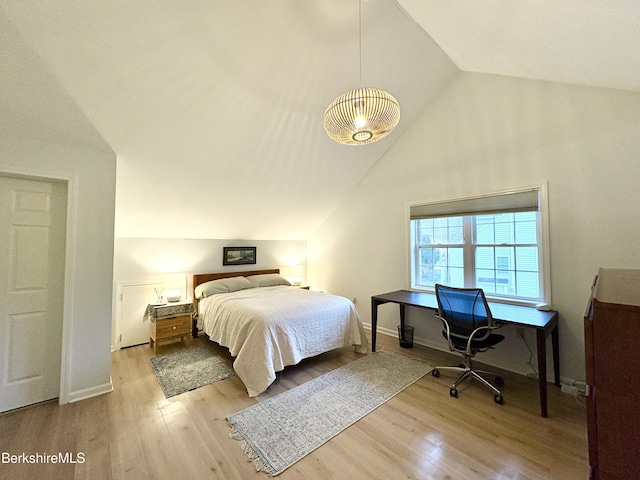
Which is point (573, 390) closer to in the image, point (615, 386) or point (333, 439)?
point (333, 439)

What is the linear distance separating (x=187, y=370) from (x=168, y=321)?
0.84 meters

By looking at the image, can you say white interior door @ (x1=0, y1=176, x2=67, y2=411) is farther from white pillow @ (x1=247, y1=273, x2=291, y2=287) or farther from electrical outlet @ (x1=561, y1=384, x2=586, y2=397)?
electrical outlet @ (x1=561, y1=384, x2=586, y2=397)

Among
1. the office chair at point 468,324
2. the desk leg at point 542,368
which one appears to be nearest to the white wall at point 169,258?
the office chair at point 468,324

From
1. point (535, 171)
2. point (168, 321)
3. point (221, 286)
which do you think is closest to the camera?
point (535, 171)

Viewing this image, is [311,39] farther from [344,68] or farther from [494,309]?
[494,309]

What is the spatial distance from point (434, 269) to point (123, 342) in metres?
4.34

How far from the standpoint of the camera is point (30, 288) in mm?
2203

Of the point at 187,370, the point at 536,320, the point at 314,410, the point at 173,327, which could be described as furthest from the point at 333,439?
the point at 173,327

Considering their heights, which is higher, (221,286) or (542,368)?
(221,286)

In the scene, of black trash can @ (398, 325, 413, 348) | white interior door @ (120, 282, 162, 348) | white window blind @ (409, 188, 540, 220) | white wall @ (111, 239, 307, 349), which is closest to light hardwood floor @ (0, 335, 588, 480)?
black trash can @ (398, 325, 413, 348)

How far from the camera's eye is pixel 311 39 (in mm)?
2199

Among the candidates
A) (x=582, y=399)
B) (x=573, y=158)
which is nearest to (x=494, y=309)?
(x=582, y=399)

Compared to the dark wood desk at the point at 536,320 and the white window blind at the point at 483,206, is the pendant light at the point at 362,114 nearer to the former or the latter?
the white window blind at the point at 483,206

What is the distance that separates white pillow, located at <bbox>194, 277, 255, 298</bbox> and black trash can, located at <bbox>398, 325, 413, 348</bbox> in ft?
7.85
